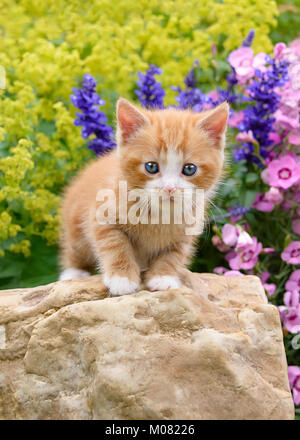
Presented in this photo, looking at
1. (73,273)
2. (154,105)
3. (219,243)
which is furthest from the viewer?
(154,105)

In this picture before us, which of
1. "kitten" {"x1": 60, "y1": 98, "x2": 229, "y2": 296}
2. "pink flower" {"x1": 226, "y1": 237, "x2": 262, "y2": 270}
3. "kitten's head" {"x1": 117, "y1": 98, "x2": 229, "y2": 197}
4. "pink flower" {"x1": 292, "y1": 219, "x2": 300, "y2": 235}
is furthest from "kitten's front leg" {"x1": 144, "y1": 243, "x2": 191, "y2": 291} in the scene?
"pink flower" {"x1": 292, "y1": 219, "x2": 300, "y2": 235}

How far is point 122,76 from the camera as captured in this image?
8.52ft

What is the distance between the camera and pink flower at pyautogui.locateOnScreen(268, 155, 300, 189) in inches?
84.7

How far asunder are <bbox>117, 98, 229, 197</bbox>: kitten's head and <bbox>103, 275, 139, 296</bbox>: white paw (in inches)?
11.0

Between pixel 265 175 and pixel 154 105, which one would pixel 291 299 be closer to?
pixel 265 175

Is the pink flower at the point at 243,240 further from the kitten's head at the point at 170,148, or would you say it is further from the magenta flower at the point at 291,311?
the kitten's head at the point at 170,148

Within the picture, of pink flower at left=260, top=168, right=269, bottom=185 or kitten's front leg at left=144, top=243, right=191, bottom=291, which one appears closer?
kitten's front leg at left=144, top=243, right=191, bottom=291

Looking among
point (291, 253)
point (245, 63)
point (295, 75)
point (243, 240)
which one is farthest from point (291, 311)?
point (245, 63)

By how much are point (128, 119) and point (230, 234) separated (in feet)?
2.40

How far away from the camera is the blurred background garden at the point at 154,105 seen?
84.6 inches

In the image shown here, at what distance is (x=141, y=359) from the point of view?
142 cm

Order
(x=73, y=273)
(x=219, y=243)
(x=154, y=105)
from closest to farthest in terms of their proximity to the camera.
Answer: (x=73, y=273), (x=219, y=243), (x=154, y=105)

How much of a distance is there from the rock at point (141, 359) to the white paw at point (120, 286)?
34mm

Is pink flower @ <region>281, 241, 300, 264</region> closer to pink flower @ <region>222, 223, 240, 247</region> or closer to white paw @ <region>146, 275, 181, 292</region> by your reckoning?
pink flower @ <region>222, 223, 240, 247</region>
